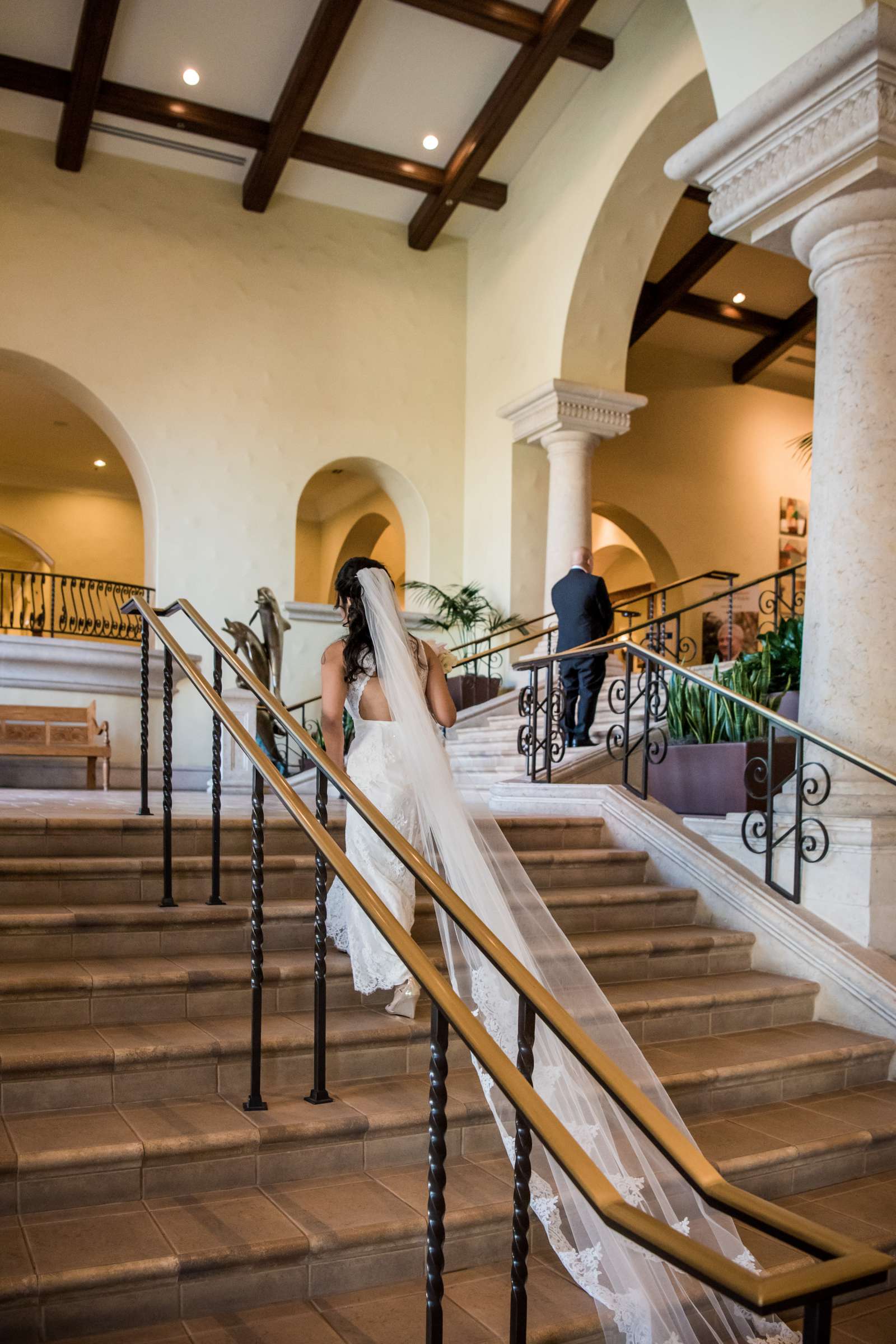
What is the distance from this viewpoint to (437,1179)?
2.17m

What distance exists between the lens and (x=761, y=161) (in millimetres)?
5430

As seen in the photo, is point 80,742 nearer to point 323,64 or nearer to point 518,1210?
point 323,64

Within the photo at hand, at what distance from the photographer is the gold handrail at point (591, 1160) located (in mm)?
1455

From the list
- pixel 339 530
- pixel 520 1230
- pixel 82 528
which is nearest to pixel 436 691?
pixel 520 1230

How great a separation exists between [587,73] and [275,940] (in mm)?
9873

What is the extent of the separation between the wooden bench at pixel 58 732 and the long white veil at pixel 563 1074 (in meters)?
5.71

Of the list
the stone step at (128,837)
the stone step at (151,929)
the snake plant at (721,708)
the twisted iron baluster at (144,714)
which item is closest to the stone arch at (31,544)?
the snake plant at (721,708)

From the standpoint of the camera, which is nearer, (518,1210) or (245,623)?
(518,1210)

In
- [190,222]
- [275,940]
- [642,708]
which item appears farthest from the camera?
[190,222]

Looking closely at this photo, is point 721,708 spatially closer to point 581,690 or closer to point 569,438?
point 581,690

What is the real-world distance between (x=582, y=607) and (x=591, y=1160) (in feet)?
21.8

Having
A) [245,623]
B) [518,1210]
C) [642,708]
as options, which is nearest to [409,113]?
[245,623]

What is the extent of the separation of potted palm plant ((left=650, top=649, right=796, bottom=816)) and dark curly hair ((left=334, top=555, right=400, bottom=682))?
7.07 ft

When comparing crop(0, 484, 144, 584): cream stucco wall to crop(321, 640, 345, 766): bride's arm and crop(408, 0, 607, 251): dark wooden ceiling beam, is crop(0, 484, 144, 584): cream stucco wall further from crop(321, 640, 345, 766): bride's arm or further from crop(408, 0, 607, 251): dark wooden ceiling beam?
crop(321, 640, 345, 766): bride's arm
